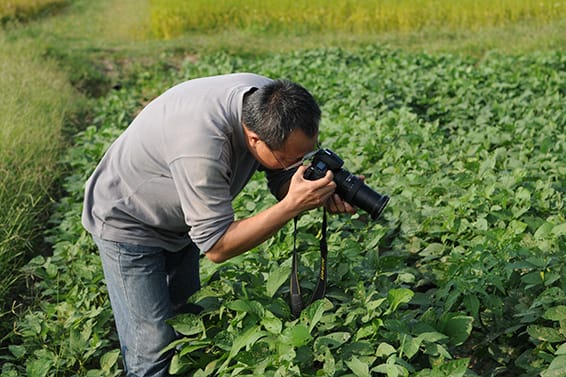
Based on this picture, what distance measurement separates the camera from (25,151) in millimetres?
5863

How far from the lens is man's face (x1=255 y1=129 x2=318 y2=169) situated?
8.09 feet

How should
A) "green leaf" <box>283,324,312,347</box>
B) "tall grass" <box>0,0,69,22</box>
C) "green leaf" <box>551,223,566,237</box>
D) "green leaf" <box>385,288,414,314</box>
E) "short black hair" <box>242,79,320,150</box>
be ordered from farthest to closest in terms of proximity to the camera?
"tall grass" <box>0,0,69,22</box> < "green leaf" <box>551,223,566,237</box> < "green leaf" <box>385,288,414,314</box> < "green leaf" <box>283,324,312,347</box> < "short black hair" <box>242,79,320,150</box>

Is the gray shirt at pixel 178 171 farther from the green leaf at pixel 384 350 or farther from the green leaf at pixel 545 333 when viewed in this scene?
the green leaf at pixel 545 333

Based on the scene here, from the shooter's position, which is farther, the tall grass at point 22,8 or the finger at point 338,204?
the tall grass at point 22,8

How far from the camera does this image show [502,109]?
21.5 feet

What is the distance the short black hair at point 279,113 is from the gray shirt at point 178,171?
93 millimetres

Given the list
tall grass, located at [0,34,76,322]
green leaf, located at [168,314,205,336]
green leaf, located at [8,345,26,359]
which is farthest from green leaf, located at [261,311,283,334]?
tall grass, located at [0,34,76,322]

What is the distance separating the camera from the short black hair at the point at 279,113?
95.1 inches

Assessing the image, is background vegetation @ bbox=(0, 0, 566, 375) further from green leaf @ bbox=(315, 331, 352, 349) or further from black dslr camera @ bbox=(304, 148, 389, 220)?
black dslr camera @ bbox=(304, 148, 389, 220)

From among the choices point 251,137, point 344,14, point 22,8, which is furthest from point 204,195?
point 22,8

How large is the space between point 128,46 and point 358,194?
10494 mm

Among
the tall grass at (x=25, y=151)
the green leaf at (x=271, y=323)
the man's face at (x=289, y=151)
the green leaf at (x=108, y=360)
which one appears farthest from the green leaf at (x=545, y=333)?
the tall grass at (x=25, y=151)

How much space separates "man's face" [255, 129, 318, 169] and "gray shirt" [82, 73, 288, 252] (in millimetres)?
96

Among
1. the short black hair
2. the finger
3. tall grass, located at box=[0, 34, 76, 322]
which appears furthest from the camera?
tall grass, located at box=[0, 34, 76, 322]
